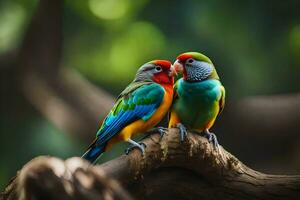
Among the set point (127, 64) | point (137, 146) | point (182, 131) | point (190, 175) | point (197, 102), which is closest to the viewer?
point (137, 146)

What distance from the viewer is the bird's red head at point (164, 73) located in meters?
3.28

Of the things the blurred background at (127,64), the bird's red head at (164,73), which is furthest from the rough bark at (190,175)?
the blurred background at (127,64)

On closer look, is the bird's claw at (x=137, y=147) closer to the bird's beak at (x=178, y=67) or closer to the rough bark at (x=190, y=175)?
the rough bark at (x=190, y=175)

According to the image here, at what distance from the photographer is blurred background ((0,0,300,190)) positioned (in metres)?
6.55

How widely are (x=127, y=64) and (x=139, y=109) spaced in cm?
456

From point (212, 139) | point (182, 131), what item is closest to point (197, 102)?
point (212, 139)

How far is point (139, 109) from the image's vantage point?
3.16 m

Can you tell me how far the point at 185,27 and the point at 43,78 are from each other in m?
1.51

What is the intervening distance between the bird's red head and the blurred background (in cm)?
308

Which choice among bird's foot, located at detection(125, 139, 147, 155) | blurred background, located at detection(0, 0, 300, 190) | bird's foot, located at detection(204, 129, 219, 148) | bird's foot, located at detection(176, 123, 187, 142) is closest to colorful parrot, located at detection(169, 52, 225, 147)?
bird's foot, located at detection(204, 129, 219, 148)

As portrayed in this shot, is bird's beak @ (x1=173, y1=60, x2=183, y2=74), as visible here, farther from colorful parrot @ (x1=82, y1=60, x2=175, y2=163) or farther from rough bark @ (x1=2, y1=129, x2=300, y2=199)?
rough bark @ (x1=2, y1=129, x2=300, y2=199)

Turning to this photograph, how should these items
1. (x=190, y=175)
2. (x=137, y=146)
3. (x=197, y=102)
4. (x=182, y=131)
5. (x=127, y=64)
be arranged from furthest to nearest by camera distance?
(x=127, y=64)
(x=197, y=102)
(x=190, y=175)
(x=182, y=131)
(x=137, y=146)

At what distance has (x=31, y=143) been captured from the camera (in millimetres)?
7543

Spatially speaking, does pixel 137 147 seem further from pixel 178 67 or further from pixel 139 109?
pixel 178 67
